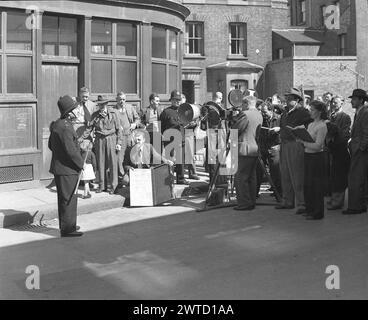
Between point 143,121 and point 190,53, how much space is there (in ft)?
67.4

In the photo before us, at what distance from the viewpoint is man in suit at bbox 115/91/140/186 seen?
35.4 ft

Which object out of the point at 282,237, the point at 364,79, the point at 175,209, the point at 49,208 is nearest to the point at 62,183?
the point at 49,208

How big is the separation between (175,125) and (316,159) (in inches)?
141

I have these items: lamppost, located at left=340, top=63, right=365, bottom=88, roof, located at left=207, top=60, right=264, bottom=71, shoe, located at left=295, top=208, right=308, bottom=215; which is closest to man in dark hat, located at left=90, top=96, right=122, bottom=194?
shoe, located at left=295, top=208, right=308, bottom=215

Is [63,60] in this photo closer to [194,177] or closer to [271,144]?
[194,177]

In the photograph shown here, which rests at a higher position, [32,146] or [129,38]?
[129,38]

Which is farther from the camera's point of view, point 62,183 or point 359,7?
point 359,7

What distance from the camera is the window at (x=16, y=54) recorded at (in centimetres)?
1068

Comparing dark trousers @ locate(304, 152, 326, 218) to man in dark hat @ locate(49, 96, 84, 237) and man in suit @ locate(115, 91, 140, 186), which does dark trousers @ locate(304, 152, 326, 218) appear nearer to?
man in dark hat @ locate(49, 96, 84, 237)

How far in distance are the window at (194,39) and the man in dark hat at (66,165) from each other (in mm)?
24020

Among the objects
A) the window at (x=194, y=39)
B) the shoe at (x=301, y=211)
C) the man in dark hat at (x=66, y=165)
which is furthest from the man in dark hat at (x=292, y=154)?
the window at (x=194, y=39)

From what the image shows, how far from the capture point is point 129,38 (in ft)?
41.3
